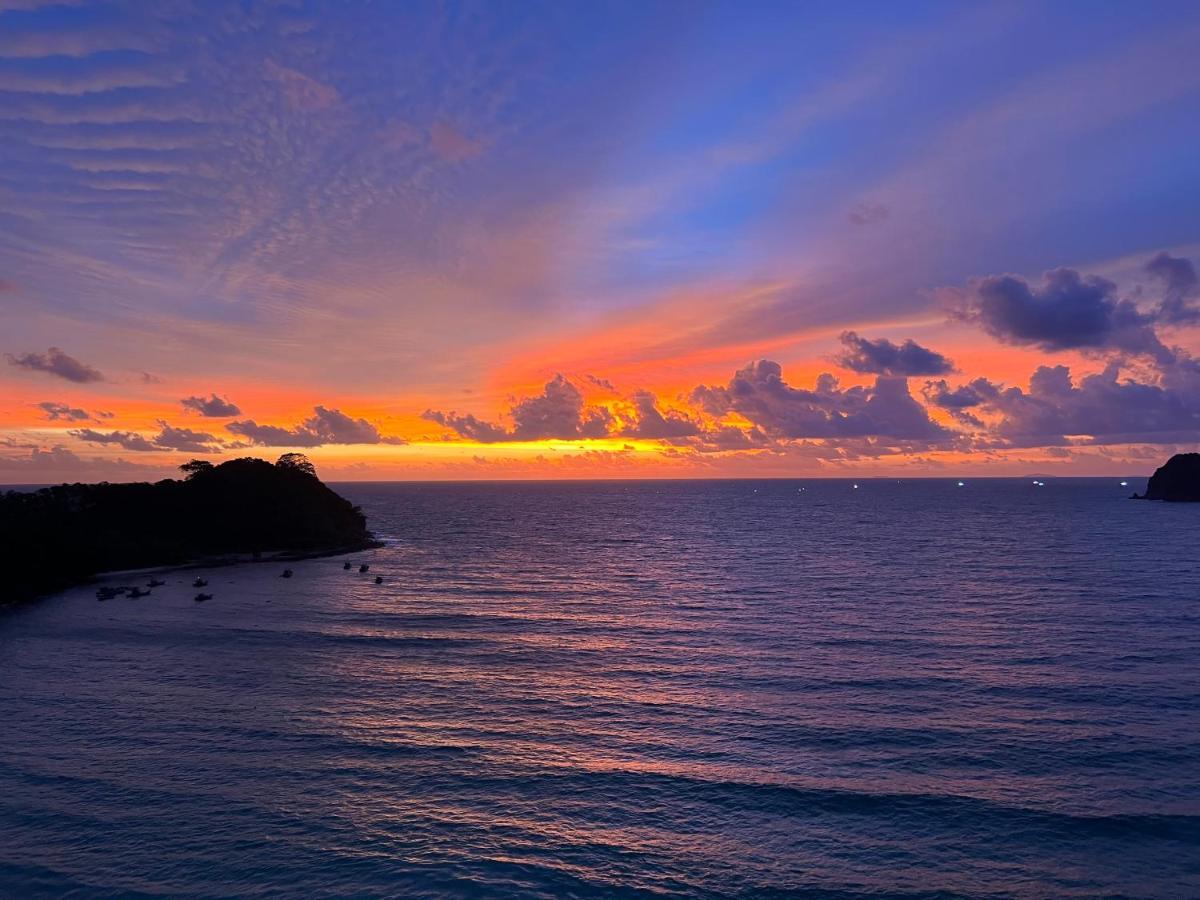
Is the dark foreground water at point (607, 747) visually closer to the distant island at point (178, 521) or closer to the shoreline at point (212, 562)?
the shoreline at point (212, 562)

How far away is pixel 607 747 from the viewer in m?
36.4

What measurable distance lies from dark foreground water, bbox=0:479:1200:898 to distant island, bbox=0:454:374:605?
2195cm

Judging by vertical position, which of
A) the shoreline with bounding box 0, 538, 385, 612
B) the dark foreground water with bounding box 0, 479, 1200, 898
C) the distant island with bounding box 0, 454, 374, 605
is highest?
the distant island with bounding box 0, 454, 374, 605

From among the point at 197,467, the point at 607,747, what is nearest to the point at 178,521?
the point at 197,467

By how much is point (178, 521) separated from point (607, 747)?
115m

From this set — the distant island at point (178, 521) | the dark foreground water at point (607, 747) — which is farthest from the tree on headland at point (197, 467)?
the dark foreground water at point (607, 747)

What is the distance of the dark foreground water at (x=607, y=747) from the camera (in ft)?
83.7

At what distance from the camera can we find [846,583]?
87062mm

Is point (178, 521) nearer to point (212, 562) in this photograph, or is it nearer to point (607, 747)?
point (212, 562)

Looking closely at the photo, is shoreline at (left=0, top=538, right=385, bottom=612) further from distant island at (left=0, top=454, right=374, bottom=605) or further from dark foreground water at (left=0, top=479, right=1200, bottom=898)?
dark foreground water at (left=0, top=479, right=1200, bottom=898)

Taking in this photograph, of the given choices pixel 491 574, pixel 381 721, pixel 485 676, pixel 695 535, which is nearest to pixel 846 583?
pixel 491 574

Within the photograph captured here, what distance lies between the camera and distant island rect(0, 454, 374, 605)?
315ft

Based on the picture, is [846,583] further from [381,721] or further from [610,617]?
[381,721]

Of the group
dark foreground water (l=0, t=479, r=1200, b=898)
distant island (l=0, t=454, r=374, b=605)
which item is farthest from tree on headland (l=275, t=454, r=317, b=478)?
dark foreground water (l=0, t=479, r=1200, b=898)
